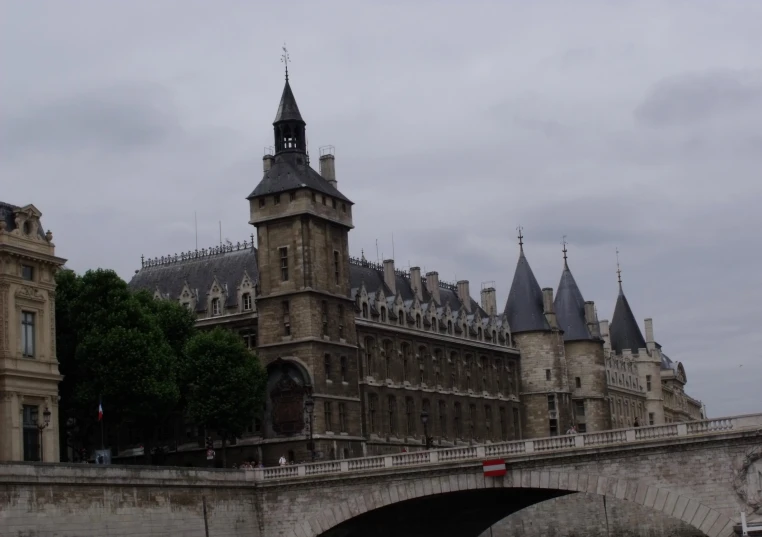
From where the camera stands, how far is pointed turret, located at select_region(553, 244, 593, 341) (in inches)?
4680

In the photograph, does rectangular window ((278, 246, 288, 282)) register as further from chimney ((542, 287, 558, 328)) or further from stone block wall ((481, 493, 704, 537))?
chimney ((542, 287, 558, 328))

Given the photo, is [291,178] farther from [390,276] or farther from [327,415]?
[390,276]

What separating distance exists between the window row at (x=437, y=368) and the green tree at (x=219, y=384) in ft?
42.5

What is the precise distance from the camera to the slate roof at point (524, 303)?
381 ft

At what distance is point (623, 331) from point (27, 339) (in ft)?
304

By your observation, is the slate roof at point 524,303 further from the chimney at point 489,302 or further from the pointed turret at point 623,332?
the pointed turret at point 623,332

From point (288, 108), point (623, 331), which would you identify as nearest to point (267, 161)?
point (288, 108)

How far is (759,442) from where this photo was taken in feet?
177

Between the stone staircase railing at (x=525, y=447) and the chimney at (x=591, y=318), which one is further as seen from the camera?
the chimney at (x=591, y=318)

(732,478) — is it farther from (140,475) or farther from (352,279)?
(352,279)

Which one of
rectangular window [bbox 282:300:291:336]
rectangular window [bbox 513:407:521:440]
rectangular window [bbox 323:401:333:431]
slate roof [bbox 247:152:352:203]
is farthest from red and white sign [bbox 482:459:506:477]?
rectangular window [bbox 513:407:521:440]

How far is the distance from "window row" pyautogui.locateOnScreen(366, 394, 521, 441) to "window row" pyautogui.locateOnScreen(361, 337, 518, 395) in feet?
5.42

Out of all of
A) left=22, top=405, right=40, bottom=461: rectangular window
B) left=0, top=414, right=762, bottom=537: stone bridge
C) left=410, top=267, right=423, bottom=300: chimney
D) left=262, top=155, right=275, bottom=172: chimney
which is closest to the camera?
left=0, top=414, right=762, bottom=537: stone bridge

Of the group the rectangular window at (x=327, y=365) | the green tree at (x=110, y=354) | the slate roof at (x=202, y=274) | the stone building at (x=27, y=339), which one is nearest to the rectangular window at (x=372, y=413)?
the rectangular window at (x=327, y=365)
